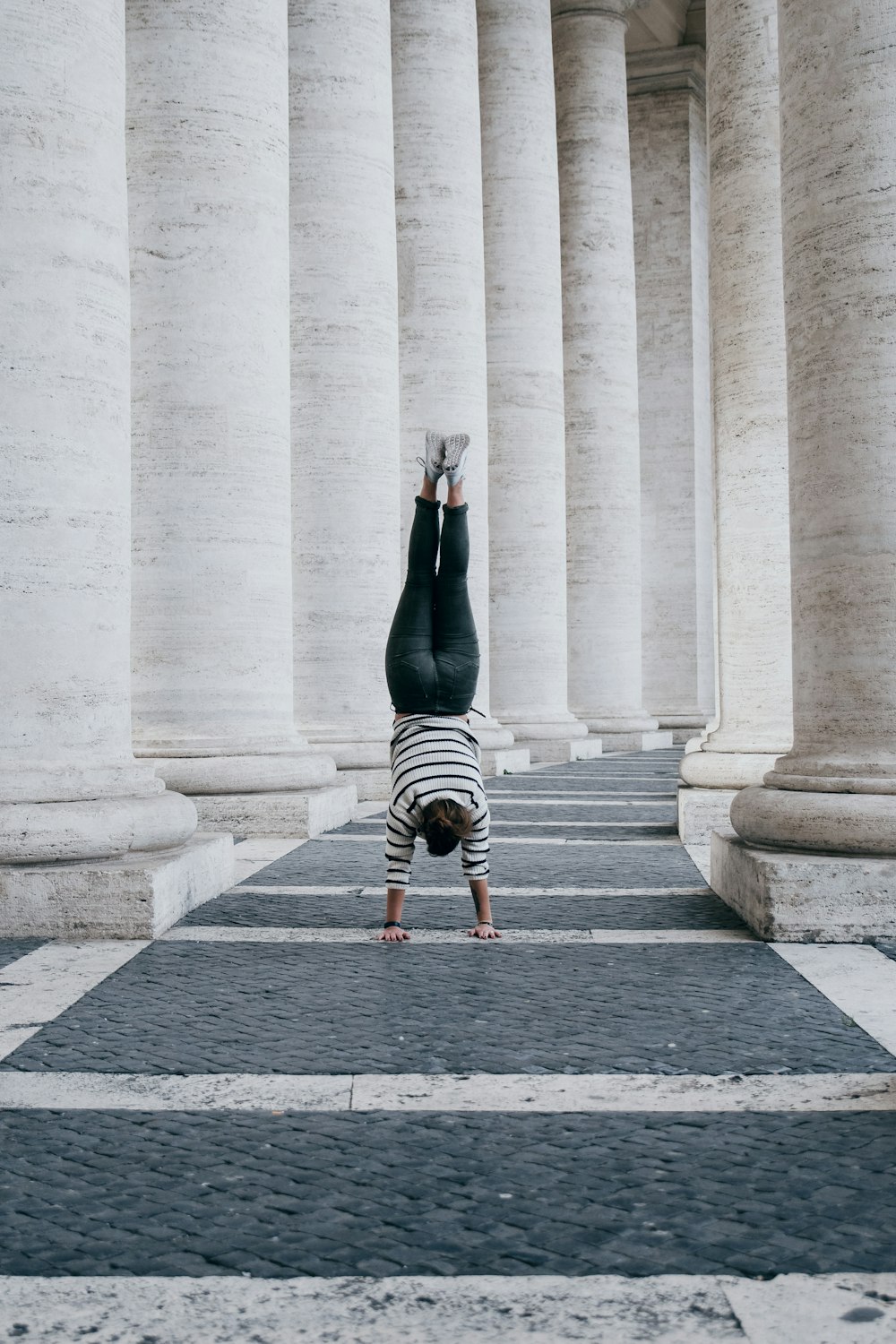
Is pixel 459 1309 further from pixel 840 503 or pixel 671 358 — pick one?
pixel 671 358

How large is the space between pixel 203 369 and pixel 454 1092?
39.4 feet

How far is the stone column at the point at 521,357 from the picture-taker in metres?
35.7

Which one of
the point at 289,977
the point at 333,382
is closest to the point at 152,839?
the point at 289,977

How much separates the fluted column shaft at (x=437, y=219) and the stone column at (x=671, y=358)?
23584mm

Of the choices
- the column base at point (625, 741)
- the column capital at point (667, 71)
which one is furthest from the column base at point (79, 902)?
the column capital at point (667, 71)

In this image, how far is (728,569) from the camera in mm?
19078

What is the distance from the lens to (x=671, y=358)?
53.6 m

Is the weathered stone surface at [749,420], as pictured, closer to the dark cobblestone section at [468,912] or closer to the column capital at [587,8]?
the dark cobblestone section at [468,912]

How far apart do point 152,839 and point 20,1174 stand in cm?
634

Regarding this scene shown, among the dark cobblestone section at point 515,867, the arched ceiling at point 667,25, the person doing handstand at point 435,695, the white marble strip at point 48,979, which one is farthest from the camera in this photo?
the arched ceiling at point 667,25

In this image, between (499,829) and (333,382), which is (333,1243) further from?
(333,382)

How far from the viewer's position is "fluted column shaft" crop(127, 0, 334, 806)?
17359mm

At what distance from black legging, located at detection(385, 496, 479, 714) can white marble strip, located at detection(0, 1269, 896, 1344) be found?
269 inches

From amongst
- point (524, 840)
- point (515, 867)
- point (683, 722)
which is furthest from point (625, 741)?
point (515, 867)
